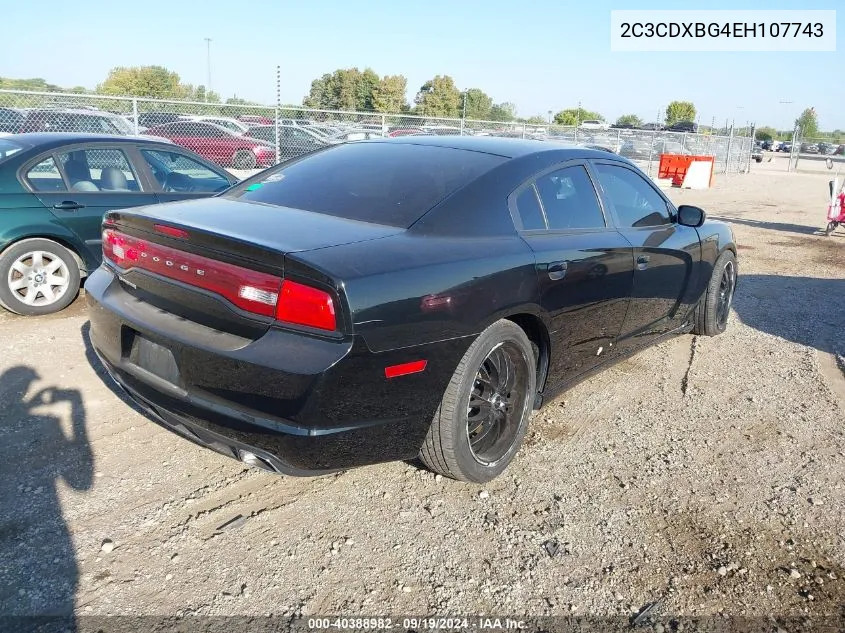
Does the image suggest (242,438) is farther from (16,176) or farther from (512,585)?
(16,176)

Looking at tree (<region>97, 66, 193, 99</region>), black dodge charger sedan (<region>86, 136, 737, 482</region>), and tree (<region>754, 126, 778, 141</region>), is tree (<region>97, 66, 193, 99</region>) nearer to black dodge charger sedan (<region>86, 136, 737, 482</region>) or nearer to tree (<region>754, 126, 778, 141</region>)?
black dodge charger sedan (<region>86, 136, 737, 482</region>)

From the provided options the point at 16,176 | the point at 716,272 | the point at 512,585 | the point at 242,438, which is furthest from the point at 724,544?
the point at 16,176

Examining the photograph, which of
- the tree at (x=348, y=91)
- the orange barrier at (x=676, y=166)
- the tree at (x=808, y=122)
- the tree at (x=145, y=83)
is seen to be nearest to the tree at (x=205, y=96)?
the tree at (x=145, y=83)

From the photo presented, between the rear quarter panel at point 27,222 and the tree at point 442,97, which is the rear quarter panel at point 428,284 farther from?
the tree at point 442,97

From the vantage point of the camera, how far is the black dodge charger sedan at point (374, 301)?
92.0 inches

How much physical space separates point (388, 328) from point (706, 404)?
2.65m

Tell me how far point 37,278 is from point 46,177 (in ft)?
2.64

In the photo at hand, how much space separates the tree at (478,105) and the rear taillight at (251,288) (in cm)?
6657

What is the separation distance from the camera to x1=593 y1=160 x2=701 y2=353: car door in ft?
12.9

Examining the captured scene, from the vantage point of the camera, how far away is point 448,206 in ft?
9.61

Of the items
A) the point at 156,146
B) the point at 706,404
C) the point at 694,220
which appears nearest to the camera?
the point at 706,404

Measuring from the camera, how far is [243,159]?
1716cm

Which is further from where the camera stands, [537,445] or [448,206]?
[537,445]

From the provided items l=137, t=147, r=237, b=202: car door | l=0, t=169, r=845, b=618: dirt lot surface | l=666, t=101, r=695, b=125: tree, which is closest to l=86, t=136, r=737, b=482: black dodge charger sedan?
l=0, t=169, r=845, b=618: dirt lot surface
